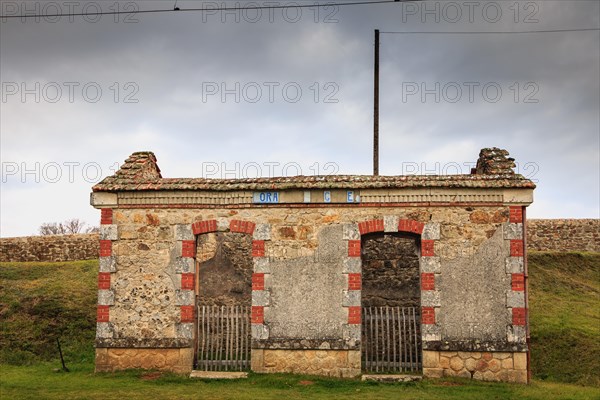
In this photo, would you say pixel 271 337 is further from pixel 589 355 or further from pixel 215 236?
pixel 589 355

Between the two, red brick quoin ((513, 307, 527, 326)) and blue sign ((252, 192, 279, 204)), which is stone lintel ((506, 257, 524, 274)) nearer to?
red brick quoin ((513, 307, 527, 326))

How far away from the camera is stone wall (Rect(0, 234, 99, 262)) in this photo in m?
25.8

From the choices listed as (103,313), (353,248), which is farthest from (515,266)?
(103,313)

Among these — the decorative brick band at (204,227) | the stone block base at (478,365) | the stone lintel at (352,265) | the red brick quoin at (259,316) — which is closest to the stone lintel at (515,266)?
the stone block base at (478,365)

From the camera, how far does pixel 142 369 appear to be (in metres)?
13.7

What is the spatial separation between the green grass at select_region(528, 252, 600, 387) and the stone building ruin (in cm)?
328

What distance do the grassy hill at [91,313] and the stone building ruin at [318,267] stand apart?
10.6 ft

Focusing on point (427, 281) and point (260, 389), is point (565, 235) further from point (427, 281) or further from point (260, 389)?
point (260, 389)

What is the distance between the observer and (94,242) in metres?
26.0

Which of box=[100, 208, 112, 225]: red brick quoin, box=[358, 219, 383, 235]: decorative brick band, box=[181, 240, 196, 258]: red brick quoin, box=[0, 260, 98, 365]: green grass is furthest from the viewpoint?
box=[0, 260, 98, 365]: green grass

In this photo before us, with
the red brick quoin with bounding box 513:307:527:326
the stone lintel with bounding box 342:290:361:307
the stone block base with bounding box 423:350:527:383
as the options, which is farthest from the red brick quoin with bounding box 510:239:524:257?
the stone lintel with bounding box 342:290:361:307

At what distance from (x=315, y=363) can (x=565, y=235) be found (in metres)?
17.3

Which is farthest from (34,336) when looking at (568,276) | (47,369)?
(568,276)

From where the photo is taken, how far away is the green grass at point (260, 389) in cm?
1165
